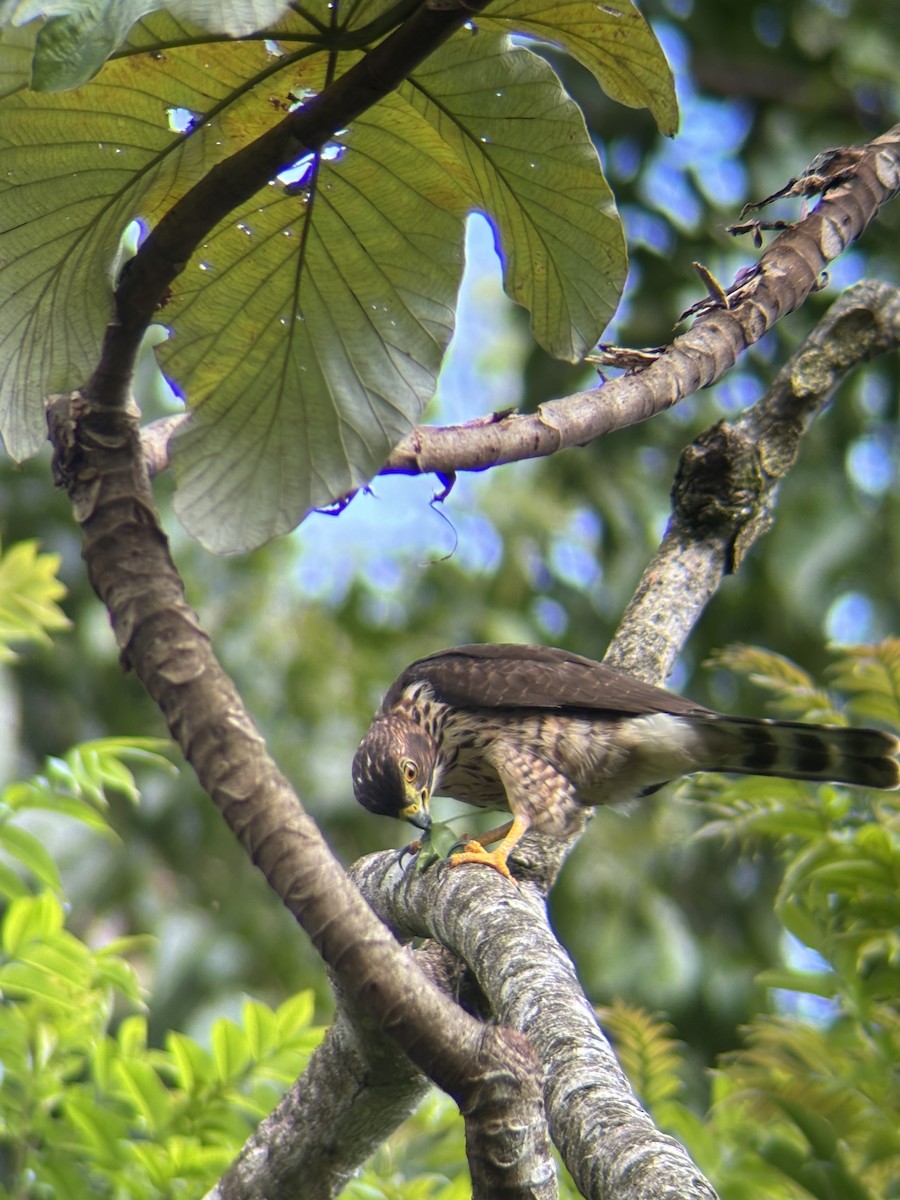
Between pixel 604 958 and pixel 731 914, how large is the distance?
1.10 metres

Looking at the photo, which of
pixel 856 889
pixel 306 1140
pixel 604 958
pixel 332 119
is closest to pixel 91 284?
pixel 332 119

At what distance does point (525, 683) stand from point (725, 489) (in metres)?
0.89

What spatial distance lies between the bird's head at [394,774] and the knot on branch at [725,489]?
92 centimetres

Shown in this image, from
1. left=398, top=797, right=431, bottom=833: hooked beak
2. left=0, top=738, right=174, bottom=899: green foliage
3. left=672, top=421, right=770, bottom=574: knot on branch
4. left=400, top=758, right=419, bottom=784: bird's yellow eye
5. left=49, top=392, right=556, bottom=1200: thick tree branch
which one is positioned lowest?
left=49, top=392, right=556, bottom=1200: thick tree branch

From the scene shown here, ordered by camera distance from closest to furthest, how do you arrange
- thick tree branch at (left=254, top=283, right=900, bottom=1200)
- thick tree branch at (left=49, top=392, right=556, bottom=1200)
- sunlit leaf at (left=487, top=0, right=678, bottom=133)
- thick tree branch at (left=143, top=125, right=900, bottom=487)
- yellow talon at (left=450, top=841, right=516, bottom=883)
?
thick tree branch at (left=49, top=392, right=556, bottom=1200), thick tree branch at (left=254, top=283, right=900, bottom=1200), sunlit leaf at (left=487, top=0, right=678, bottom=133), thick tree branch at (left=143, top=125, right=900, bottom=487), yellow talon at (left=450, top=841, right=516, bottom=883)

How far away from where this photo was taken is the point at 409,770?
3365 mm

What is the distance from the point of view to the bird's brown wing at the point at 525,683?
3334 mm

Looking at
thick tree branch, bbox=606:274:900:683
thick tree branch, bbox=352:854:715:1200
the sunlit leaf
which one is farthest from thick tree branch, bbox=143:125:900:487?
thick tree branch, bbox=352:854:715:1200

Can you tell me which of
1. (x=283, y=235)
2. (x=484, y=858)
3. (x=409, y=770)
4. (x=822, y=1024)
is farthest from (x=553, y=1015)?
(x=409, y=770)

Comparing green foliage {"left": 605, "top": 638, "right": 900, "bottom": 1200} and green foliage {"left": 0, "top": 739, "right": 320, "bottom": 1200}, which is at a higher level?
green foliage {"left": 605, "top": 638, "right": 900, "bottom": 1200}

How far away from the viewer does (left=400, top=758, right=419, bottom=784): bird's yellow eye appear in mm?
3344

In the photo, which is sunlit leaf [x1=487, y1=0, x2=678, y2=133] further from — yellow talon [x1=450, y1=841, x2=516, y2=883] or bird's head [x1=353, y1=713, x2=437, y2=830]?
bird's head [x1=353, y1=713, x2=437, y2=830]

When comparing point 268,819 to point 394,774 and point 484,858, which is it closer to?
point 484,858

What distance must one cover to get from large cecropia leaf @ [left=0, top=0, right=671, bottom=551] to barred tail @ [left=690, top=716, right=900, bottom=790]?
158cm
